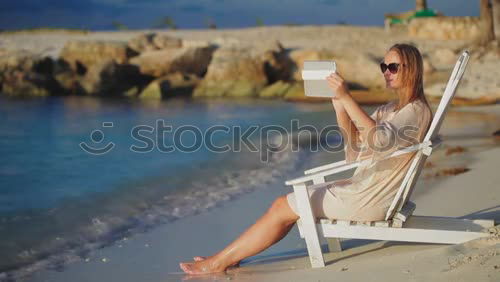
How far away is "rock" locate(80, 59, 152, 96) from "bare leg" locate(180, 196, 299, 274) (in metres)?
22.3

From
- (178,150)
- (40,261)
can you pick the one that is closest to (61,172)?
(178,150)

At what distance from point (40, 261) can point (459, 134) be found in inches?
316

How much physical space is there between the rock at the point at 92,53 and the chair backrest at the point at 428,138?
2417 centimetres

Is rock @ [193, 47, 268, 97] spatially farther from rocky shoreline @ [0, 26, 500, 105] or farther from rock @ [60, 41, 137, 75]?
rock @ [60, 41, 137, 75]

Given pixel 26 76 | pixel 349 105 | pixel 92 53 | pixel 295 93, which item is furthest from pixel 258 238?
pixel 92 53

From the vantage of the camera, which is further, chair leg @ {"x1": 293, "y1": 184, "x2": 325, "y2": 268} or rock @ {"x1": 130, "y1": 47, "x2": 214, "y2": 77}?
rock @ {"x1": 130, "y1": 47, "x2": 214, "y2": 77}

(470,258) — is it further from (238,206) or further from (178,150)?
(178,150)

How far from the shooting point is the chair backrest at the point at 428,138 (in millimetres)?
4238

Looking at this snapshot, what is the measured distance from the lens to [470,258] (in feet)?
12.4

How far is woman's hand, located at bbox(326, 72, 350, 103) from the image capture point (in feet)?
13.2

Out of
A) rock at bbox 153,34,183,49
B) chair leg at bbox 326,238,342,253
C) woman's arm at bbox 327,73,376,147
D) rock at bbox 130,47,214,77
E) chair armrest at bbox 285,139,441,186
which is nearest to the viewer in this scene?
woman's arm at bbox 327,73,376,147

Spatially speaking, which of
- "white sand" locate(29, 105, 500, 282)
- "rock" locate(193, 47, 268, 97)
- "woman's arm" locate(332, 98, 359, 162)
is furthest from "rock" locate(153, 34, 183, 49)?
"woman's arm" locate(332, 98, 359, 162)

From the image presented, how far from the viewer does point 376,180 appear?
14.1ft

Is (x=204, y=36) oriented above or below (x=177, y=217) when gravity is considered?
above
